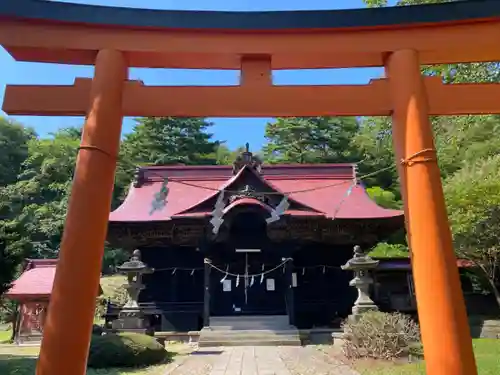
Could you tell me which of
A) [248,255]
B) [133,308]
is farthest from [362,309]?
[133,308]

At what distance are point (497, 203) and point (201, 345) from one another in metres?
10.7

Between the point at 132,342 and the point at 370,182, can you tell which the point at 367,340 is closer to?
the point at 132,342

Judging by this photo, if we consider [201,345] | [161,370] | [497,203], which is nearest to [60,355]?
[161,370]

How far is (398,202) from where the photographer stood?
94.5 ft

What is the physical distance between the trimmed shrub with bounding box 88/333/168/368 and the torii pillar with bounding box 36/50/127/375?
6.67 metres

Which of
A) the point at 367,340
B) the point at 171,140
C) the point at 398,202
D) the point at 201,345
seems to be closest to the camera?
the point at 367,340

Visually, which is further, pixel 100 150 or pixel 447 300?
pixel 100 150

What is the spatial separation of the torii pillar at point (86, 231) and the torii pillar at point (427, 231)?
10.2 ft

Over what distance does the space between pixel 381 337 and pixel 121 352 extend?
20.6 ft

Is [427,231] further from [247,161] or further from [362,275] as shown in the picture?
[247,161]

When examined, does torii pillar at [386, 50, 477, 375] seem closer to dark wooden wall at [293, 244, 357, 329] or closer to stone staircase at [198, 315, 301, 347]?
stone staircase at [198, 315, 301, 347]

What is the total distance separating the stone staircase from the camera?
13.9m

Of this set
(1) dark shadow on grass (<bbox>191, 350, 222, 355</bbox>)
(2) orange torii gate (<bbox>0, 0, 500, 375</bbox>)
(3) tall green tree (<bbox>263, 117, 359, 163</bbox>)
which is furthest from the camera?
(3) tall green tree (<bbox>263, 117, 359, 163</bbox>)

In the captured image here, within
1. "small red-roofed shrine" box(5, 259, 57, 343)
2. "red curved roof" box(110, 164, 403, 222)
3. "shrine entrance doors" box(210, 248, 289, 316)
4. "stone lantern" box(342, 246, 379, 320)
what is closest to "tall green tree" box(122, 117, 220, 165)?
"red curved roof" box(110, 164, 403, 222)
